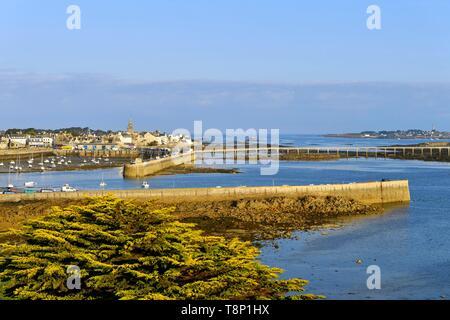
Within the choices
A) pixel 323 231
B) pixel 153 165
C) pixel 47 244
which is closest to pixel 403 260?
pixel 323 231

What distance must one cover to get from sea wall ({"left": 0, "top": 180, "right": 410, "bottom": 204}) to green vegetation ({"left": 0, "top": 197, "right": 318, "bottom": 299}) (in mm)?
24928

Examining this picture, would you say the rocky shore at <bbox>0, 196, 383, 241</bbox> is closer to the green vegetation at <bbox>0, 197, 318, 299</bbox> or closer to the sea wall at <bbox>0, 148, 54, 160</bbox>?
the green vegetation at <bbox>0, 197, 318, 299</bbox>

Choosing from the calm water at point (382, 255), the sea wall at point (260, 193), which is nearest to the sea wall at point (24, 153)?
the sea wall at point (260, 193)

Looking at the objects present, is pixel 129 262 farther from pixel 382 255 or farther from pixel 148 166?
pixel 148 166

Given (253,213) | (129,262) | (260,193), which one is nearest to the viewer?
(129,262)

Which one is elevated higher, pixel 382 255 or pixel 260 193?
pixel 260 193

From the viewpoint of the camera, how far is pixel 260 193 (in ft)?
158

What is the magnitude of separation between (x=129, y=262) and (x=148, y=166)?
69884 millimetres

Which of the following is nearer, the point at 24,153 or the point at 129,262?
the point at 129,262

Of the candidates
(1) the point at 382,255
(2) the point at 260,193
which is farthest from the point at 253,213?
(1) the point at 382,255

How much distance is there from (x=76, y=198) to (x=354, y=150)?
405 ft

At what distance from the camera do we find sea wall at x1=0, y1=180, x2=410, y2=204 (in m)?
45.0

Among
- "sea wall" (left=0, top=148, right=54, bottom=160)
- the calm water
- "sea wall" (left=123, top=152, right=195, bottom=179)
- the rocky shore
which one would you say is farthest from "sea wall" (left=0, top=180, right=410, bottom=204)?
"sea wall" (left=0, top=148, right=54, bottom=160)

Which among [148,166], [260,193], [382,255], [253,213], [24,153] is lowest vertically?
[382,255]
